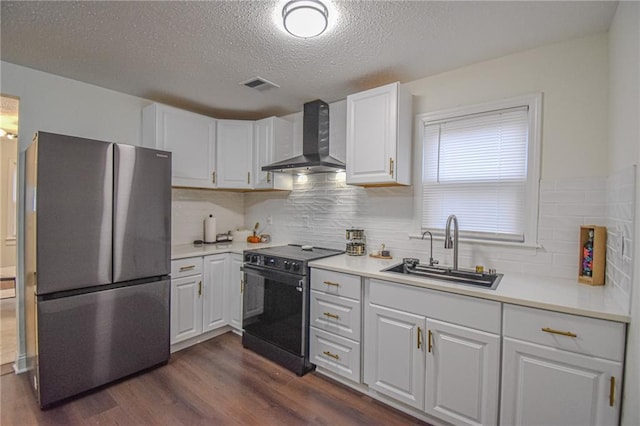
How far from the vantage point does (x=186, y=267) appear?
109 inches

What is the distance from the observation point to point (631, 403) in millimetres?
1198

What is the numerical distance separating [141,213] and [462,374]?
A: 8.02ft

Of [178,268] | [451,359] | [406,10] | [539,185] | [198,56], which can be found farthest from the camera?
[178,268]

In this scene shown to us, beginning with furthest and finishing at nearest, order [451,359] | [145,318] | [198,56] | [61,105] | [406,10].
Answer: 1. [61,105]
2. [145,318]
3. [198,56]
4. [451,359]
5. [406,10]

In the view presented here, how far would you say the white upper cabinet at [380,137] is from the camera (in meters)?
2.32

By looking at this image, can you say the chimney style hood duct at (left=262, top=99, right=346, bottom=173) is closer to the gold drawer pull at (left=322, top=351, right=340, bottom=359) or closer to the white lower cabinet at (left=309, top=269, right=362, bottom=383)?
the white lower cabinet at (left=309, top=269, right=362, bottom=383)

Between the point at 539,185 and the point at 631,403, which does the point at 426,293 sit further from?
the point at 539,185

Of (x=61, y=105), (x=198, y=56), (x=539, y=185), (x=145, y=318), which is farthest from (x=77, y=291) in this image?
(x=539, y=185)

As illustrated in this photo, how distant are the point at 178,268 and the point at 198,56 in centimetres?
175

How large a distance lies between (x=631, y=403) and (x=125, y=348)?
2910 mm

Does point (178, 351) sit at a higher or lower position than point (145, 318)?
lower

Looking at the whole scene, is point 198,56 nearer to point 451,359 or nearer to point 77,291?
point 77,291

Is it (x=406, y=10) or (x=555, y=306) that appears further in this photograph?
(x=406, y=10)

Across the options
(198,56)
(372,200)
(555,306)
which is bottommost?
(555,306)
